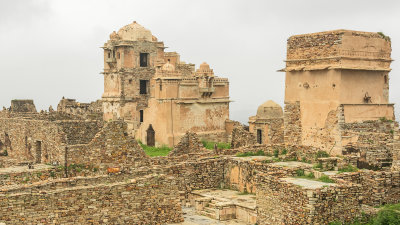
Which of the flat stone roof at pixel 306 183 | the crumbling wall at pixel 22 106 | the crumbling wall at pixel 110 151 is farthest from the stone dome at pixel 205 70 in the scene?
the flat stone roof at pixel 306 183

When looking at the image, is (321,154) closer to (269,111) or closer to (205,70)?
(205,70)

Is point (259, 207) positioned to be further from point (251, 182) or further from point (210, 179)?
point (210, 179)

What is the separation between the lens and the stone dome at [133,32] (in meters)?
41.0

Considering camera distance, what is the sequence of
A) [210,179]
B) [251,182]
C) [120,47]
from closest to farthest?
[251,182] → [210,179] → [120,47]

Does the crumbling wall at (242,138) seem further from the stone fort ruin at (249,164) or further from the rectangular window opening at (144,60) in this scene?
the rectangular window opening at (144,60)

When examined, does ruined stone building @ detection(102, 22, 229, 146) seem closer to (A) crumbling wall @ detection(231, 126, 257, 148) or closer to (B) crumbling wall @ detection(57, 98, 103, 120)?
(B) crumbling wall @ detection(57, 98, 103, 120)

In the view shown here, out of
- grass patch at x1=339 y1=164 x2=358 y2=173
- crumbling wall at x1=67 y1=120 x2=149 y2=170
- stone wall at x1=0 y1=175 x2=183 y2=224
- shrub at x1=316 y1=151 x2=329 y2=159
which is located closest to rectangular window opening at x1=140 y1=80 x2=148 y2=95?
crumbling wall at x1=67 y1=120 x2=149 y2=170

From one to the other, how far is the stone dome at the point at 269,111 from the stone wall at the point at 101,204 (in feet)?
90.3

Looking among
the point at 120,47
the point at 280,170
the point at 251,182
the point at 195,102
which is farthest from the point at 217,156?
the point at 120,47

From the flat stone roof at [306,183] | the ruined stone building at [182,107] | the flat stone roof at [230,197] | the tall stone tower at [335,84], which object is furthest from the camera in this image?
the ruined stone building at [182,107]

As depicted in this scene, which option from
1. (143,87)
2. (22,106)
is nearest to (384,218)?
(22,106)

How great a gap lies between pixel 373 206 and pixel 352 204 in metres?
1.15

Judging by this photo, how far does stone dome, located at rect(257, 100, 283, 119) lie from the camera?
41.5 m

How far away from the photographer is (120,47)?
40.5 m
